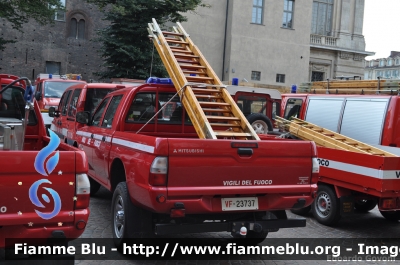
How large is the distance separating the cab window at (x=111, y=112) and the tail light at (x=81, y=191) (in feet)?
9.18

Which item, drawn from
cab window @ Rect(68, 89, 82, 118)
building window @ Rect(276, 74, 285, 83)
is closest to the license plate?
cab window @ Rect(68, 89, 82, 118)

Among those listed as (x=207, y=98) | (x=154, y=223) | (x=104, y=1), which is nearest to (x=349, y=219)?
(x=207, y=98)

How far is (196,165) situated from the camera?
482 cm

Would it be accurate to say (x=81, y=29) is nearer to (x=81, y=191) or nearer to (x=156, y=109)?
(x=156, y=109)

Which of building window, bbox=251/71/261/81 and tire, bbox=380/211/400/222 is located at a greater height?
building window, bbox=251/71/261/81

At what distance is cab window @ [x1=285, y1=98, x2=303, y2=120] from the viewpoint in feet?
34.9

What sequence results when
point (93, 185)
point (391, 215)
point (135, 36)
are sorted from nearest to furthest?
1. point (391, 215)
2. point (93, 185)
3. point (135, 36)

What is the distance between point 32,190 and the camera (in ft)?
12.7

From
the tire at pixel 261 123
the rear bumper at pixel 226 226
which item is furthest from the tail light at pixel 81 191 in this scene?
the tire at pixel 261 123

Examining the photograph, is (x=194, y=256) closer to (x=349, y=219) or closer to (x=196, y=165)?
(x=196, y=165)

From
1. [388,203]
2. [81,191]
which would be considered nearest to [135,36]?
[388,203]

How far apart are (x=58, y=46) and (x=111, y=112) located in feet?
81.1

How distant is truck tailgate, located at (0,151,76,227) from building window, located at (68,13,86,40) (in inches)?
1105

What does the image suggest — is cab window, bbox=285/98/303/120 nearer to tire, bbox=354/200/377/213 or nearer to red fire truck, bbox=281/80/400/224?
red fire truck, bbox=281/80/400/224
